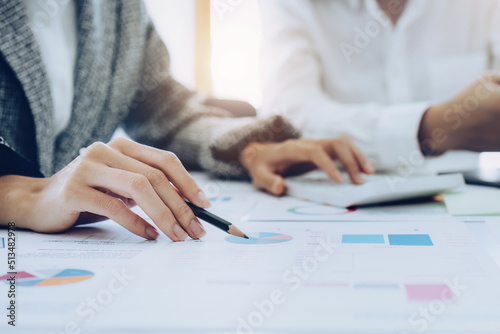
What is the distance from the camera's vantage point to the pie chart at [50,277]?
0.31m

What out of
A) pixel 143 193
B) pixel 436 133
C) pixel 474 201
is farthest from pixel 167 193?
pixel 436 133

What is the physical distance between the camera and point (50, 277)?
0.32 metres

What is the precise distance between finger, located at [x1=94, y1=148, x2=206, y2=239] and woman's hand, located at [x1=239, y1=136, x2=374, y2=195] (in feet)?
0.80

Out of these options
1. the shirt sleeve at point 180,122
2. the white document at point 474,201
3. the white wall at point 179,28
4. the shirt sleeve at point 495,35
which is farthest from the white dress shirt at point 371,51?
the white wall at point 179,28

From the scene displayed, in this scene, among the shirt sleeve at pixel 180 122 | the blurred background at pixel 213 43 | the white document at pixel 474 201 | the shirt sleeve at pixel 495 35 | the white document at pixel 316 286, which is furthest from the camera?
the blurred background at pixel 213 43

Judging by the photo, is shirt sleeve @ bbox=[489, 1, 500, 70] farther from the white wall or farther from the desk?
the white wall

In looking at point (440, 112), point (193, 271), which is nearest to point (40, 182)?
point (193, 271)

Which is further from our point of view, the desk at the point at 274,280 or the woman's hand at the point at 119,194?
the woman's hand at the point at 119,194

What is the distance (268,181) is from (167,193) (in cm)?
28

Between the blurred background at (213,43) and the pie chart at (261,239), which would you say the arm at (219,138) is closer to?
the pie chart at (261,239)

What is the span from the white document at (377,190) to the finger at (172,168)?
0.62 feet

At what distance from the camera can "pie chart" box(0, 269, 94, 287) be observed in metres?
0.31

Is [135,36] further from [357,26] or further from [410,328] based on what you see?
[410,328]

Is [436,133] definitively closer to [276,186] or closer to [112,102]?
[276,186]
